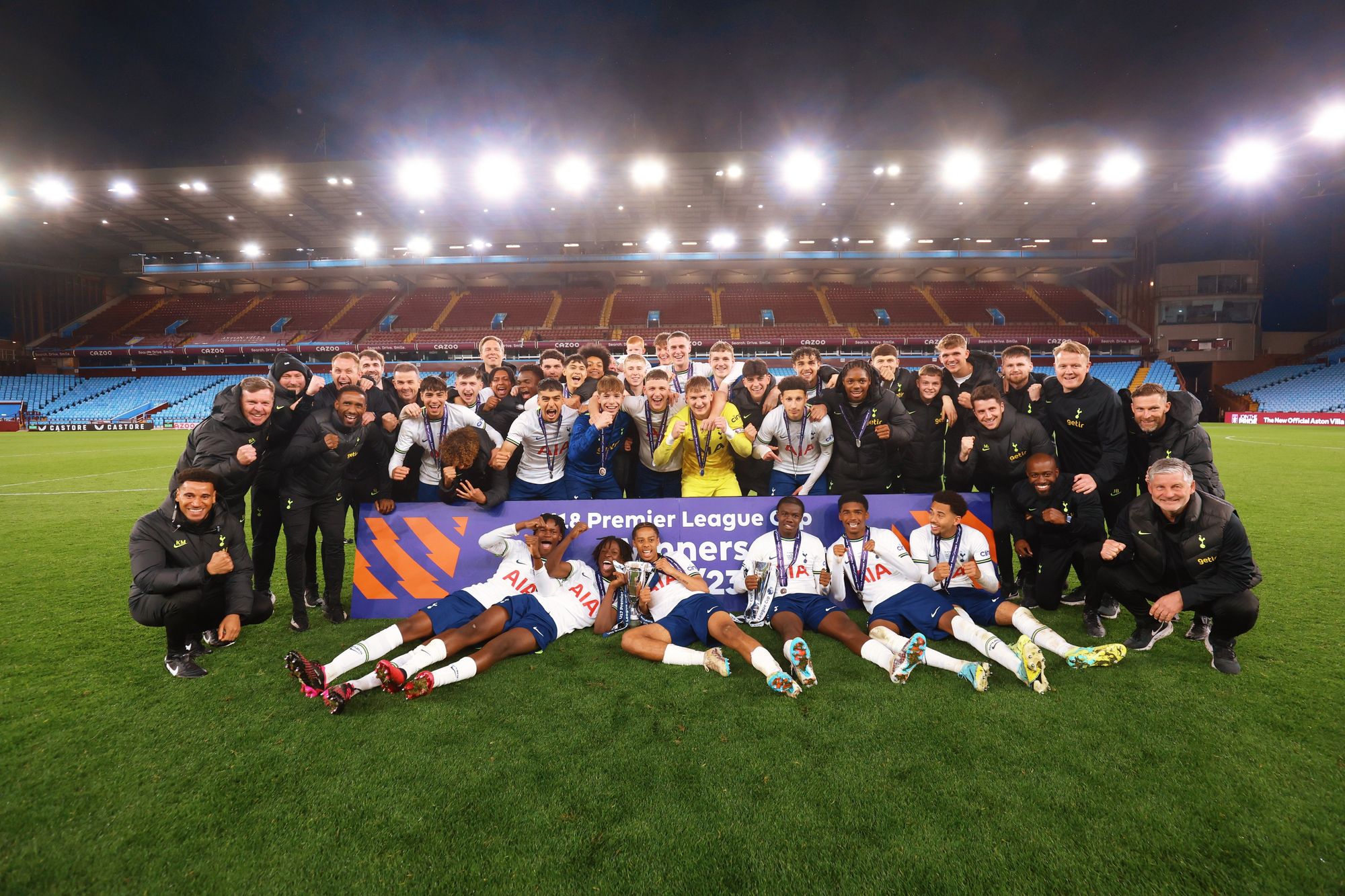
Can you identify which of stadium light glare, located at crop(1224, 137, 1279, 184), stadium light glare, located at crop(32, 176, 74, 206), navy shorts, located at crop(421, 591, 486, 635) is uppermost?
stadium light glare, located at crop(32, 176, 74, 206)

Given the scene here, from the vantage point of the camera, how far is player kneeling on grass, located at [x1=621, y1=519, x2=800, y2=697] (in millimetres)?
3588

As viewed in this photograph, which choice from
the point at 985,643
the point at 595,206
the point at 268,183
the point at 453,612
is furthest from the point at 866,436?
the point at 268,183

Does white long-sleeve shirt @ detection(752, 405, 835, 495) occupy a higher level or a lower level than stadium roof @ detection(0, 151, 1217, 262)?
lower

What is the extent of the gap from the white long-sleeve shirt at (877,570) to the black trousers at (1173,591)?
1.39 m

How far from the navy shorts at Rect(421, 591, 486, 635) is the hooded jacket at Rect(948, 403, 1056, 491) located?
14.5 ft

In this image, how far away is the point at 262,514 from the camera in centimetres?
480

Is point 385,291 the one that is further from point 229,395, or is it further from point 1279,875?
point 1279,875

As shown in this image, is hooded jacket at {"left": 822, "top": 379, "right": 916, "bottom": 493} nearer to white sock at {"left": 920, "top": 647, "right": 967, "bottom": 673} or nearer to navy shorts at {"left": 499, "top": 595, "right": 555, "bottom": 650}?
white sock at {"left": 920, "top": 647, "right": 967, "bottom": 673}

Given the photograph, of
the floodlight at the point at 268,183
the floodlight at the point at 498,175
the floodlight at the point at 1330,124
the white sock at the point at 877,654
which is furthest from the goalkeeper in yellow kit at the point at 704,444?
the floodlight at the point at 1330,124

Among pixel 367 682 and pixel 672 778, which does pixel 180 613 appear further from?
pixel 672 778

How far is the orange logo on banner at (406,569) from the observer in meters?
4.93

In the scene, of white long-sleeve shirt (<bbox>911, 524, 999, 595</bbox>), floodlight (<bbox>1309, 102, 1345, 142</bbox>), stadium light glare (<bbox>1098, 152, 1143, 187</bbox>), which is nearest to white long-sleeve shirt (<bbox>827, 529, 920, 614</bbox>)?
white long-sleeve shirt (<bbox>911, 524, 999, 595</bbox>)

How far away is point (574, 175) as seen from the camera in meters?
25.9

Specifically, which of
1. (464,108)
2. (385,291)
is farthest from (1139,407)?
(385,291)
